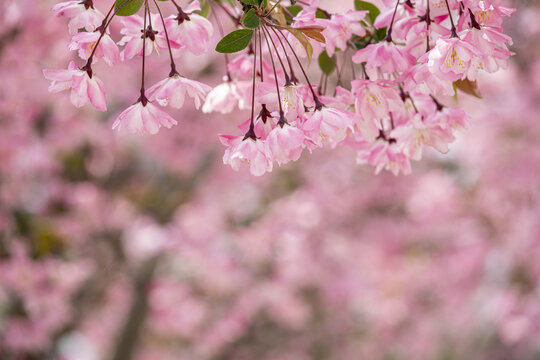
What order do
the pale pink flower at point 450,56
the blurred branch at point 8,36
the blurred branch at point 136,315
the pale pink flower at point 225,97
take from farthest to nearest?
the blurred branch at point 136,315, the blurred branch at point 8,36, the pale pink flower at point 225,97, the pale pink flower at point 450,56

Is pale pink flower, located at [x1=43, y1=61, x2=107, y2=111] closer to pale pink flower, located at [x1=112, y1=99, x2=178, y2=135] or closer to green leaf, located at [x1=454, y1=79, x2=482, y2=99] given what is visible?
pale pink flower, located at [x1=112, y1=99, x2=178, y2=135]

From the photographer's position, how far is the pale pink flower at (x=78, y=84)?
842 mm

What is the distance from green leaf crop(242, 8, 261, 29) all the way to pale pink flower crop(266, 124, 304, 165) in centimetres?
15

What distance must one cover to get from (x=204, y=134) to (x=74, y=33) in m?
3.32

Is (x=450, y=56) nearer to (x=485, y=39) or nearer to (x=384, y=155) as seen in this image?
(x=485, y=39)

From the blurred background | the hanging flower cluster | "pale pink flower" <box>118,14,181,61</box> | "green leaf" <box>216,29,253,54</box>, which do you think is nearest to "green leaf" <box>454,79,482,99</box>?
the hanging flower cluster

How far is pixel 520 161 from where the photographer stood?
160 inches

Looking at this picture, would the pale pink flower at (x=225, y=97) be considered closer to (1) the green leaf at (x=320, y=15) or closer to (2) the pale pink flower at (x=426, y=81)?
(1) the green leaf at (x=320, y=15)

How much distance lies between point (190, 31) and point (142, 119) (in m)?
0.17

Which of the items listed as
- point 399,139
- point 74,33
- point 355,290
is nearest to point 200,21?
point 74,33

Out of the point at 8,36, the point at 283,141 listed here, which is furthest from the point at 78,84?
the point at 8,36

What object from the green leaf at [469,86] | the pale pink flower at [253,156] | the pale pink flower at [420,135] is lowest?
the pale pink flower at [420,135]

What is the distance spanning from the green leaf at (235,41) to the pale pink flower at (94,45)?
173mm

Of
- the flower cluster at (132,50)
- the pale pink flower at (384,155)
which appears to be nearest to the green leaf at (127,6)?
the flower cluster at (132,50)
